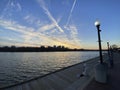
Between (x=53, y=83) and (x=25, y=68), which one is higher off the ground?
(x=53, y=83)

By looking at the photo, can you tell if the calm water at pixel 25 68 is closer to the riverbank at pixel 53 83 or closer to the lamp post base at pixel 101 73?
the riverbank at pixel 53 83

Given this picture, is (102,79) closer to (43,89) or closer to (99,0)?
(43,89)

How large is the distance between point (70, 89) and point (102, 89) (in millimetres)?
1647

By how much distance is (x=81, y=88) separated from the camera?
736cm

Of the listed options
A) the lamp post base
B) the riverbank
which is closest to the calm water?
the riverbank

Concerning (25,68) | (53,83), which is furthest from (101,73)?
(25,68)

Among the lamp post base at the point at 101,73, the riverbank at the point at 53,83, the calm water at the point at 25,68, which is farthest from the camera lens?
the calm water at the point at 25,68

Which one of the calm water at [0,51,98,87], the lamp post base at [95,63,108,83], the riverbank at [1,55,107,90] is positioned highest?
the lamp post base at [95,63,108,83]

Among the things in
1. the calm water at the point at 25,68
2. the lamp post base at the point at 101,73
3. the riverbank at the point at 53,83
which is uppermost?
the lamp post base at the point at 101,73

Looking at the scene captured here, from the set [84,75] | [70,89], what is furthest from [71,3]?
[70,89]

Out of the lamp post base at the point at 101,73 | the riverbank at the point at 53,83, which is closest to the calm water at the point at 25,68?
the riverbank at the point at 53,83

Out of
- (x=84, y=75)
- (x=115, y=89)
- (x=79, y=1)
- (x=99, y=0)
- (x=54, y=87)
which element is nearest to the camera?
(x=115, y=89)

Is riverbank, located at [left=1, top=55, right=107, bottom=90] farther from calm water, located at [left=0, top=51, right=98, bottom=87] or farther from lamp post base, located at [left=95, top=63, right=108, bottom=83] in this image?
calm water, located at [left=0, top=51, right=98, bottom=87]

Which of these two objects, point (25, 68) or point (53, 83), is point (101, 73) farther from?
point (25, 68)
